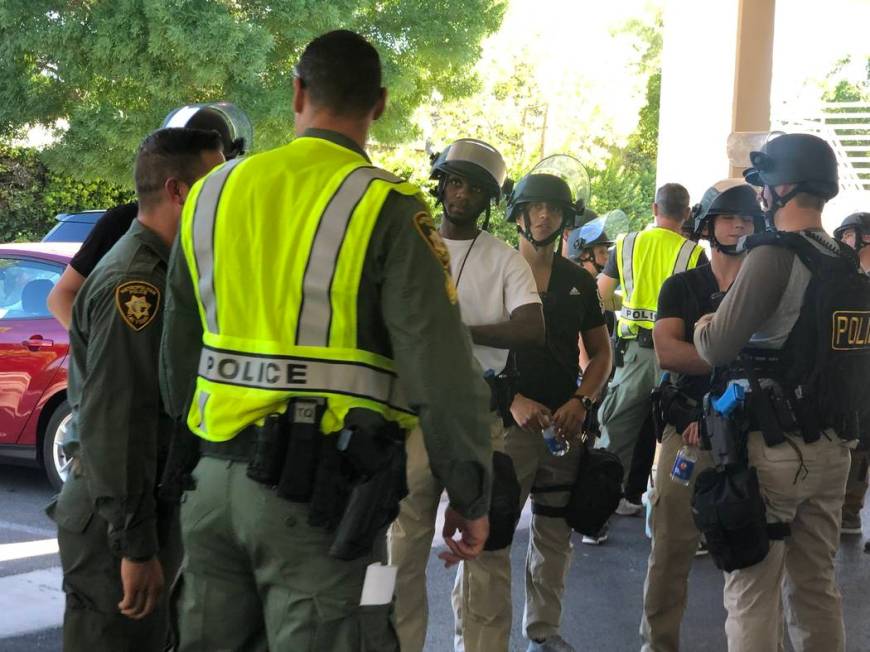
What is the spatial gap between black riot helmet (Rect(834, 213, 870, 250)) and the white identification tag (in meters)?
6.00

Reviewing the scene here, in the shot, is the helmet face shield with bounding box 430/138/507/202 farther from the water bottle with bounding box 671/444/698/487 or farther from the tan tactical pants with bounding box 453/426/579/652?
the water bottle with bounding box 671/444/698/487

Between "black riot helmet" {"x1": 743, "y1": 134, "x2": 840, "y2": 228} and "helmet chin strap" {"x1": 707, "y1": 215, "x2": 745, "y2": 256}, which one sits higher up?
"black riot helmet" {"x1": 743, "y1": 134, "x2": 840, "y2": 228}

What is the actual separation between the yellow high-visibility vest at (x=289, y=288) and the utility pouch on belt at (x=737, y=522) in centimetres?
169

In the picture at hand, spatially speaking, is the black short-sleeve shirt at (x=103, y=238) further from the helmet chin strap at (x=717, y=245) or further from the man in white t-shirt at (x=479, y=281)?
the helmet chin strap at (x=717, y=245)

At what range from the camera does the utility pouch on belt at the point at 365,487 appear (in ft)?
7.75

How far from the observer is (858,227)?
7.68 metres

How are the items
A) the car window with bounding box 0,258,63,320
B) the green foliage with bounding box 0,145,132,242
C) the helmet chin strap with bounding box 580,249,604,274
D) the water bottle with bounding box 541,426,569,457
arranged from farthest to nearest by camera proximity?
1. the green foliage with bounding box 0,145,132,242
2. the helmet chin strap with bounding box 580,249,604,274
3. the car window with bounding box 0,258,63,320
4. the water bottle with bounding box 541,426,569,457

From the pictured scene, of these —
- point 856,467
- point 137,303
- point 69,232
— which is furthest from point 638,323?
point 69,232

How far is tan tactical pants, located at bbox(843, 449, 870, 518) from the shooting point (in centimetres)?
726

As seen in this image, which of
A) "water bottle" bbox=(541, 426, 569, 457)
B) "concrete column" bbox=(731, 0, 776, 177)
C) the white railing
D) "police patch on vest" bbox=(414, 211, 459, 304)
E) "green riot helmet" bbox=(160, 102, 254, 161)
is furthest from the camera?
the white railing

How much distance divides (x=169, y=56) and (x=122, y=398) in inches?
417

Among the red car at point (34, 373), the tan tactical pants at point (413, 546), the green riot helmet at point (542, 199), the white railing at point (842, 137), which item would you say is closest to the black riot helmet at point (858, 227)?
the green riot helmet at point (542, 199)

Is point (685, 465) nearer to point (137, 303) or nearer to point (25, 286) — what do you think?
point (137, 303)

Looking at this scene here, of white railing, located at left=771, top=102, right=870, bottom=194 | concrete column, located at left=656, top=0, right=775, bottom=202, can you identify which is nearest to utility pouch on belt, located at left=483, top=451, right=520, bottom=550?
concrete column, located at left=656, top=0, right=775, bottom=202
